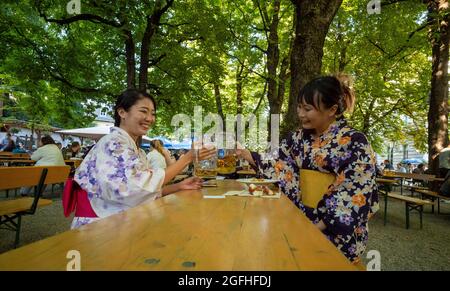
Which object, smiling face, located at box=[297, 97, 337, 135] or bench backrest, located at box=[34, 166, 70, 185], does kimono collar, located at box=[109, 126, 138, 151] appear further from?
bench backrest, located at box=[34, 166, 70, 185]

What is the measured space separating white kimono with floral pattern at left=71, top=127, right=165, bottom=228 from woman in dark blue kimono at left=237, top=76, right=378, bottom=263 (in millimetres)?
926

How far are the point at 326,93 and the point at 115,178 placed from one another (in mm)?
1334

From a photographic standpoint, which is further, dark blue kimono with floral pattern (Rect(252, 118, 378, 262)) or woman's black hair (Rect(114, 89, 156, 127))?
woman's black hair (Rect(114, 89, 156, 127))

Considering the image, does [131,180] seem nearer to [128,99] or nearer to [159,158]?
[128,99]

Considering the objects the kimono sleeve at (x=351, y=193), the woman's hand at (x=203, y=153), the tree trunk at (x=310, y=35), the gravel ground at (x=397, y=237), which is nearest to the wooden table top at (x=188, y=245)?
the kimono sleeve at (x=351, y=193)

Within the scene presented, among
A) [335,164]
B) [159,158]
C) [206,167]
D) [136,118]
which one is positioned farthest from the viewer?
[159,158]

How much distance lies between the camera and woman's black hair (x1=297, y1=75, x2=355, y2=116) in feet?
6.44

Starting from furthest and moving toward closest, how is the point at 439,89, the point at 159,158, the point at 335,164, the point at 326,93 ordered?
the point at 439,89
the point at 159,158
the point at 326,93
the point at 335,164

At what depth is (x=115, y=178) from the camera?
170cm

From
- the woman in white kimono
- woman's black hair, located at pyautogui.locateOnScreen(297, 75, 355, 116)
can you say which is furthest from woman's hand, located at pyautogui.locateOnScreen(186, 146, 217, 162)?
woman's black hair, located at pyautogui.locateOnScreen(297, 75, 355, 116)

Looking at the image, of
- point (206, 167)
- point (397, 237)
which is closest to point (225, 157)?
point (206, 167)

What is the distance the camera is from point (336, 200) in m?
1.72

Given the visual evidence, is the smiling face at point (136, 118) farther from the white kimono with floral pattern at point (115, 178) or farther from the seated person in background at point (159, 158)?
the seated person in background at point (159, 158)

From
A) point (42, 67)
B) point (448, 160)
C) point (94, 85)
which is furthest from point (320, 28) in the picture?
point (94, 85)
